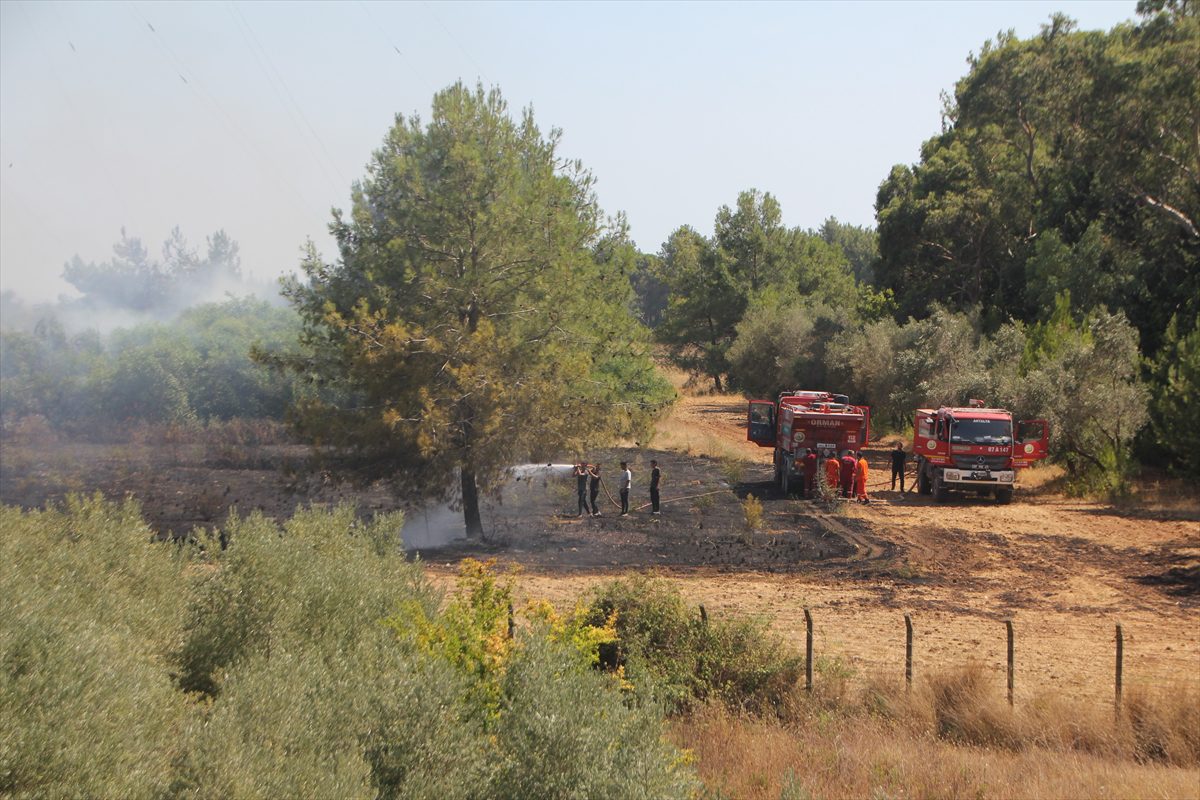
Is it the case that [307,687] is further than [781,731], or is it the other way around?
[781,731]

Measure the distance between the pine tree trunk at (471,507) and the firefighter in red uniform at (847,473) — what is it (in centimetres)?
1082

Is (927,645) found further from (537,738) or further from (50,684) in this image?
(50,684)

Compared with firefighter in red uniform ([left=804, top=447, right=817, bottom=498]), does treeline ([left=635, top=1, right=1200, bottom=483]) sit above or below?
above

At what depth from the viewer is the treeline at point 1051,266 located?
32.9m

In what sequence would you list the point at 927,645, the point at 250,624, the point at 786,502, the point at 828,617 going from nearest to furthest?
the point at 250,624
the point at 927,645
the point at 828,617
the point at 786,502

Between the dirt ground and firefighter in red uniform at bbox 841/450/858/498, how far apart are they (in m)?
1.24

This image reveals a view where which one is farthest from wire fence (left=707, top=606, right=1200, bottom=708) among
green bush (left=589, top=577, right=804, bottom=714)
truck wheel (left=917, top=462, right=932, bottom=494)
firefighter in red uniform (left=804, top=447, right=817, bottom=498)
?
truck wheel (left=917, top=462, right=932, bottom=494)

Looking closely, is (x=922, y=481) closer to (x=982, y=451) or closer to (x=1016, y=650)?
(x=982, y=451)

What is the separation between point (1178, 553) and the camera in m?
23.4

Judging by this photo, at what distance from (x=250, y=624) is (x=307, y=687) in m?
2.53

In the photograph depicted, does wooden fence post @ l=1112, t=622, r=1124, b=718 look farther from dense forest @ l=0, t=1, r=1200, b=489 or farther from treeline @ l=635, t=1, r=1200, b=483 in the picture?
treeline @ l=635, t=1, r=1200, b=483

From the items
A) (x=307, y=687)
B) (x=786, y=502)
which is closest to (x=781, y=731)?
(x=307, y=687)

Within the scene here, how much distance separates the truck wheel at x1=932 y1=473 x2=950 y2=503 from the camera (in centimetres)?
3094

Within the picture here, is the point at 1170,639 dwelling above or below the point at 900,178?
below
